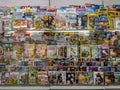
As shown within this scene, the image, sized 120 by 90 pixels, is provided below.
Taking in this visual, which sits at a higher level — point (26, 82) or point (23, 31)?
point (23, 31)

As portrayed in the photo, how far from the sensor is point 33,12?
4129 mm

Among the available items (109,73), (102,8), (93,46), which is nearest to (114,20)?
(102,8)

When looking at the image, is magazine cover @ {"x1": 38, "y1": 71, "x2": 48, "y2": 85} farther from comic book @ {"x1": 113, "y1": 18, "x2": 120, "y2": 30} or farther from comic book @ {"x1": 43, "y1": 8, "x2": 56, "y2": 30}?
comic book @ {"x1": 113, "y1": 18, "x2": 120, "y2": 30}

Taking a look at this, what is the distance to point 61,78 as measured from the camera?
3.98 metres

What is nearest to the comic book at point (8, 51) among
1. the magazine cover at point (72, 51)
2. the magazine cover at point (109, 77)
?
the magazine cover at point (72, 51)

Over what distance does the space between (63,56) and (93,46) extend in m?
0.49

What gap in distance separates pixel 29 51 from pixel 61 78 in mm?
651

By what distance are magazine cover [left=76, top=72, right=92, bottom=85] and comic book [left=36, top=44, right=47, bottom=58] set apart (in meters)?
0.60

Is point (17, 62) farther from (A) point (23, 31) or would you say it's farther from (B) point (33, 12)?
(B) point (33, 12)

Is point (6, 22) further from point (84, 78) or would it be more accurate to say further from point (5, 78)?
point (84, 78)

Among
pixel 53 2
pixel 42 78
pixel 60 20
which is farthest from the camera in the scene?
pixel 53 2

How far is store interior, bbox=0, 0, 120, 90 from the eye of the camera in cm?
397

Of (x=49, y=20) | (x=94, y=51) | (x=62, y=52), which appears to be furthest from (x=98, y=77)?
(x=49, y=20)

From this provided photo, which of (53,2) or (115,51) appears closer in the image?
(115,51)
